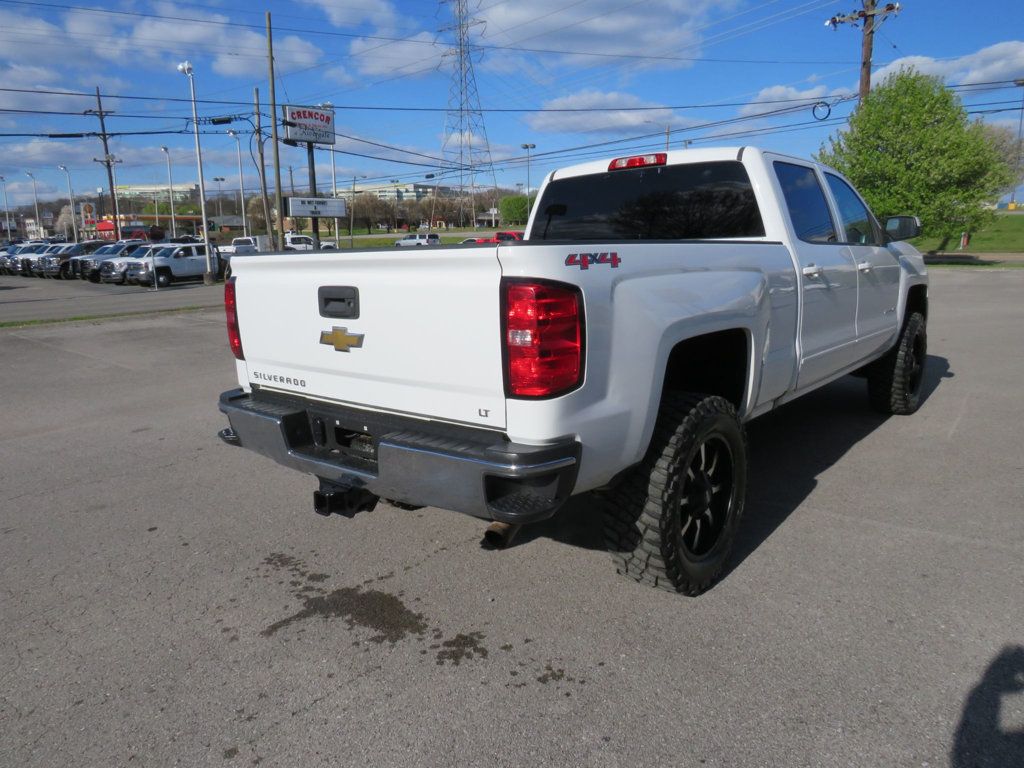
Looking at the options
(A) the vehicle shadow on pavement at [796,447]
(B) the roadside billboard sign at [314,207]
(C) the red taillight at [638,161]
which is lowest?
(A) the vehicle shadow on pavement at [796,447]

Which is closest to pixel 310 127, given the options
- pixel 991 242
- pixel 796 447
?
pixel 796 447

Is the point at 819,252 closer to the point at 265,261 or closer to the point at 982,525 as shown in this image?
the point at 982,525

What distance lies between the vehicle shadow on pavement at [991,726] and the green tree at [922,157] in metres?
29.4

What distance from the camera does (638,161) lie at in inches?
177

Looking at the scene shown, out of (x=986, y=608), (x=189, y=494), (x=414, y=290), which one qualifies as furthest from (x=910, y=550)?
(x=189, y=494)

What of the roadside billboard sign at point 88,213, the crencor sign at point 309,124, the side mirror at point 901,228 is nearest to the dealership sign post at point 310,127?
the crencor sign at point 309,124

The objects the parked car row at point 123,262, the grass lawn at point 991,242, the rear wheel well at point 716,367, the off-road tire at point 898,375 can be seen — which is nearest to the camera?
the rear wheel well at point 716,367

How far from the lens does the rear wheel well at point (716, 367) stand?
3541 millimetres

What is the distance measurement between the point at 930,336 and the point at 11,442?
12029mm

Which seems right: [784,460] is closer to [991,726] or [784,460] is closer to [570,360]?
[991,726]

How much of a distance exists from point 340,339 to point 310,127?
104 feet

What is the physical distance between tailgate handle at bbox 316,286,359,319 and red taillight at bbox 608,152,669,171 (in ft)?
7.43

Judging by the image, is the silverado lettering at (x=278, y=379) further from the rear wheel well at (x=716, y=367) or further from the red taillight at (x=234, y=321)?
the rear wheel well at (x=716, y=367)

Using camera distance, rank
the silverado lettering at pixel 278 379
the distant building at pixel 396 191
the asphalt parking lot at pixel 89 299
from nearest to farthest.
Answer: the silverado lettering at pixel 278 379 → the asphalt parking lot at pixel 89 299 → the distant building at pixel 396 191
